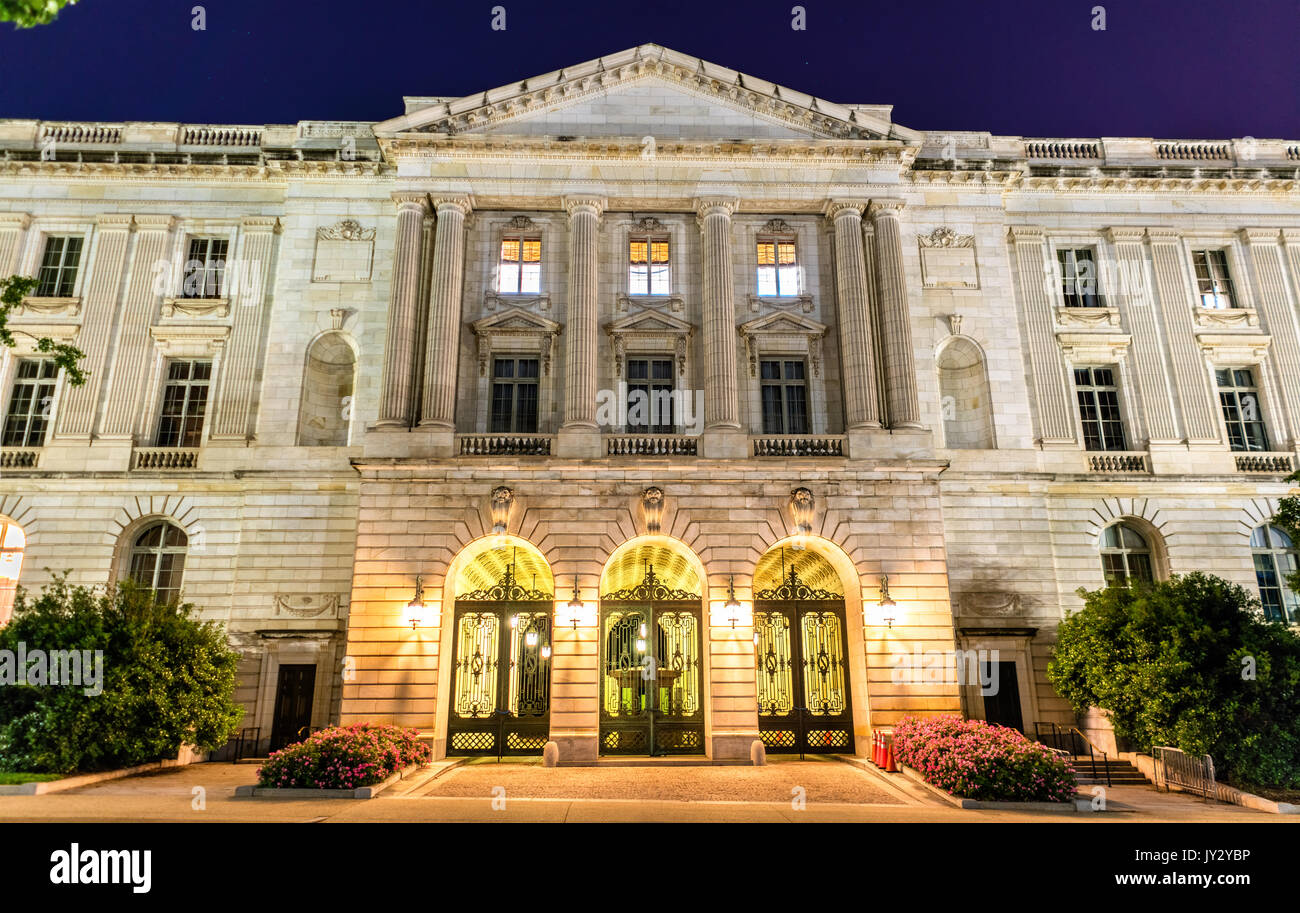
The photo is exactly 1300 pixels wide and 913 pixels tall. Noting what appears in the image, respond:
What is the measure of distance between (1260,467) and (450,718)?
90.2 ft

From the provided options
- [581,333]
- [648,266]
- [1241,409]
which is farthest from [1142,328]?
[581,333]

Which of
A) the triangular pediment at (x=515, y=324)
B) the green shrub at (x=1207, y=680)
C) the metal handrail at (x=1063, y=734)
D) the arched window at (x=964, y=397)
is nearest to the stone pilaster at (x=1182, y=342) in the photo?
the arched window at (x=964, y=397)

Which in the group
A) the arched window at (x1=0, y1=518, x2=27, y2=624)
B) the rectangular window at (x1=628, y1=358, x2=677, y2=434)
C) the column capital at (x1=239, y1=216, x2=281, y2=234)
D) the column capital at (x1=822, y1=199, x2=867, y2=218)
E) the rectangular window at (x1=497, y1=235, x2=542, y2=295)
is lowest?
the arched window at (x1=0, y1=518, x2=27, y2=624)

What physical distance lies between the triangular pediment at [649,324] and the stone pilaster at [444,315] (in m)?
4.93

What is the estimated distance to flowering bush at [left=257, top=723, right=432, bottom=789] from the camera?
16438mm

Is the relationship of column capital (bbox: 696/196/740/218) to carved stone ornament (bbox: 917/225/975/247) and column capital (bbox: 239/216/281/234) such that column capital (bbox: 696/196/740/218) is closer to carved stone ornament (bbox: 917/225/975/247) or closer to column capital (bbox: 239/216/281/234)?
carved stone ornament (bbox: 917/225/975/247)

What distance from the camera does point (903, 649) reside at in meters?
22.6

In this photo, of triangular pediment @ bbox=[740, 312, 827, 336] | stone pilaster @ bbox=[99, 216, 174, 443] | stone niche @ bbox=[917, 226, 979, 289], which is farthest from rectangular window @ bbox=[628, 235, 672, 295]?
stone pilaster @ bbox=[99, 216, 174, 443]

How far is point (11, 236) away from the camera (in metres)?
27.7

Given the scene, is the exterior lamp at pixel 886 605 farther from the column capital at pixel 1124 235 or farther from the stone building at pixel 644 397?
the column capital at pixel 1124 235

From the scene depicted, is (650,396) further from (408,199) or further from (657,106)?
(408,199)

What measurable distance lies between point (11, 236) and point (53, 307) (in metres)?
3.15

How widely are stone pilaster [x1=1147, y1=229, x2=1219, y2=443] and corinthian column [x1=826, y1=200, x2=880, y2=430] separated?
1135 cm

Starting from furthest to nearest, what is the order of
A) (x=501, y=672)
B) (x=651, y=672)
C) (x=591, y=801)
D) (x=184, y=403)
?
(x=184, y=403) < (x=501, y=672) < (x=651, y=672) < (x=591, y=801)
